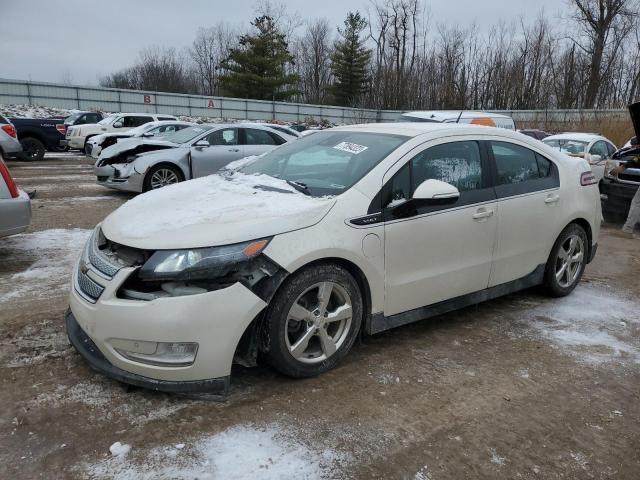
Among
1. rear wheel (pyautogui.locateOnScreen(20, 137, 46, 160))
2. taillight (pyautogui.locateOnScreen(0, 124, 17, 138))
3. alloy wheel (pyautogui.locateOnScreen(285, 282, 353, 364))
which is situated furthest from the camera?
rear wheel (pyautogui.locateOnScreen(20, 137, 46, 160))

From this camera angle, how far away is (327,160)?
13.0ft

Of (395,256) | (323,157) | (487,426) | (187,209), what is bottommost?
(487,426)

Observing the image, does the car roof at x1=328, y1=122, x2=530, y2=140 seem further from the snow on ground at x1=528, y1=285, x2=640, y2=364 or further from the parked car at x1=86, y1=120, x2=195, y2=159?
the parked car at x1=86, y1=120, x2=195, y2=159

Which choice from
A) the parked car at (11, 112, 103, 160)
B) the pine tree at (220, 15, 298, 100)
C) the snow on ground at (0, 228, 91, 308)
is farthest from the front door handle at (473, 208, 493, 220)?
the pine tree at (220, 15, 298, 100)

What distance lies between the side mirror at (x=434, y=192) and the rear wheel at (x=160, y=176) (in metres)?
7.33

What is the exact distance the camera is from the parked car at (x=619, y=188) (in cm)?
882

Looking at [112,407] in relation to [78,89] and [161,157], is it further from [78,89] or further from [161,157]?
[78,89]

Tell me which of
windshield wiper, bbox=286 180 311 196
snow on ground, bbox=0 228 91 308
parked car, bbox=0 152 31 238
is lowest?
snow on ground, bbox=0 228 91 308

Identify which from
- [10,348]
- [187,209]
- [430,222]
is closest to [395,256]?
[430,222]

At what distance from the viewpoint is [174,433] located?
2.69 meters

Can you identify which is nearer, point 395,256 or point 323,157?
point 395,256

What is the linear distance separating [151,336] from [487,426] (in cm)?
188

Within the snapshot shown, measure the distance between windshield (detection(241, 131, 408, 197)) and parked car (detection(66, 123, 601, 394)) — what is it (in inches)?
0.6

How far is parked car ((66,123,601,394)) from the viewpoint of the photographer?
2797 millimetres
